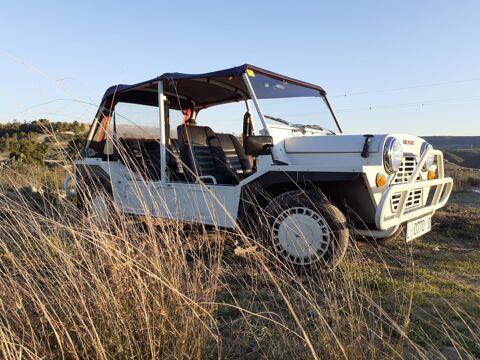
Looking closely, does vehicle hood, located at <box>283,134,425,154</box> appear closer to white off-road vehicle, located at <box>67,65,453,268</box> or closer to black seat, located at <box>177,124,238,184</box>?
white off-road vehicle, located at <box>67,65,453,268</box>

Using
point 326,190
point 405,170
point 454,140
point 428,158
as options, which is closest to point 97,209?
point 326,190

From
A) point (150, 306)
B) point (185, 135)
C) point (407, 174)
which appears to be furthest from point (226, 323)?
point (185, 135)

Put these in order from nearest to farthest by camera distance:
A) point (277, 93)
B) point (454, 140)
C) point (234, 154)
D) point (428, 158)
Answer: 1. point (428, 158)
2. point (277, 93)
3. point (234, 154)
4. point (454, 140)

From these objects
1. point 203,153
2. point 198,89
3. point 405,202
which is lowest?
point 405,202

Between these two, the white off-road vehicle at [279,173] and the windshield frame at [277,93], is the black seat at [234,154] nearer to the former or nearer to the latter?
the white off-road vehicle at [279,173]

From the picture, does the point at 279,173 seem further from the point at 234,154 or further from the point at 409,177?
the point at 234,154

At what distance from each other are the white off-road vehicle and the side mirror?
10 millimetres

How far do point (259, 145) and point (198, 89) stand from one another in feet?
7.17

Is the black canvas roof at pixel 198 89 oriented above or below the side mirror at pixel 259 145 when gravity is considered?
above

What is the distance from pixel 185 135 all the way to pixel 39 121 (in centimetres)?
272

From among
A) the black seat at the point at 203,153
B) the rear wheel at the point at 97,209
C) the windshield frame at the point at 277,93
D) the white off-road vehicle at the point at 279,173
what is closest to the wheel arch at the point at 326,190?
the white off-road vehicle at the point at 279,173

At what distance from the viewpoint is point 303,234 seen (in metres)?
3.64

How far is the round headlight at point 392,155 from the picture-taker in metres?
3.70

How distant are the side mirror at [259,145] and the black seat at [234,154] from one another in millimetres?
1615
